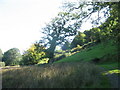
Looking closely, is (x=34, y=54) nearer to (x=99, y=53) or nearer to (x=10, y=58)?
(x=99, y=53)

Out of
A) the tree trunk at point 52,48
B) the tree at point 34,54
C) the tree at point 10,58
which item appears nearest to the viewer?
the tree trunk at point 52,48

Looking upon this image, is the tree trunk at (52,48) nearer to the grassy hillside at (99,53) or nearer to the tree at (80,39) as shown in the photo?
the grassy hillside at (99,53)

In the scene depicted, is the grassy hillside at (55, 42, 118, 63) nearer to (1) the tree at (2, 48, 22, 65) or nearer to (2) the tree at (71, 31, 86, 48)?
(2) the tree at (71, 31, 86, 48)

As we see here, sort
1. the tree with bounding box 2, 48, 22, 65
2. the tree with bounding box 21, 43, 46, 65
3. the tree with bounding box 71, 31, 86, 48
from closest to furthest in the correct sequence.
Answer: the tree with bounding box 21, 43, 46, 65, the tree with bounding box 71, 31, 86, 48, the tree with bounding box 2, 48, 22, 65

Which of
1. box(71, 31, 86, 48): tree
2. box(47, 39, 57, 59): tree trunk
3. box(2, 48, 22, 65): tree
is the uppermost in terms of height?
box(71, 31, 86, 48): tree

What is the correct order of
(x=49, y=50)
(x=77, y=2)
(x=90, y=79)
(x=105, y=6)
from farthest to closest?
1. (x=49, y=50)
2. (x=77, y=2)
3. (x=105, y=6)
4. (x=90, y=79)

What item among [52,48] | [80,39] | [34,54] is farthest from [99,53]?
[80,39]

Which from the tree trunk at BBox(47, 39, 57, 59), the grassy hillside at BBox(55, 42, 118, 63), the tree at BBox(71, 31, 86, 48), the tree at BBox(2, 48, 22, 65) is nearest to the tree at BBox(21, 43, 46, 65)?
the tree trunk at BBox(47, 39, 57, 59)

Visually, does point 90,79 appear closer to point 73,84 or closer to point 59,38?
point 73,84

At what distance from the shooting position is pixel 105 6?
11.6m

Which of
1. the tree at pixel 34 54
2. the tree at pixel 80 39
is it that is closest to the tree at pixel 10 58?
the tree at pixel 34 54

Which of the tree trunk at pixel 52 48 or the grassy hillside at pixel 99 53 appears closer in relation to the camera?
the grassy hillside at pixel 99 53

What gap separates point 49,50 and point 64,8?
21.0 meters

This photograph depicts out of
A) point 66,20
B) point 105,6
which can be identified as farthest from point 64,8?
point 105,6
